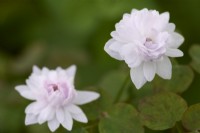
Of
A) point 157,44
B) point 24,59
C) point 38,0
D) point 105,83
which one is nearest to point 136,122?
point 157,44

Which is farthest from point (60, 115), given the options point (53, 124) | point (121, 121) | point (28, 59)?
Result: point (28, 59)

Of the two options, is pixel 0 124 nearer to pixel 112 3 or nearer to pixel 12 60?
pixel 12 60

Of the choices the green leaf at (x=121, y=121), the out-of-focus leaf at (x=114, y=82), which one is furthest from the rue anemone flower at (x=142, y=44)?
the out-of-focus leaf at (x=114, y=82)

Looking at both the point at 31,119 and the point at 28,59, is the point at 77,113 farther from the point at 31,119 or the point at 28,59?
the point at 28,59

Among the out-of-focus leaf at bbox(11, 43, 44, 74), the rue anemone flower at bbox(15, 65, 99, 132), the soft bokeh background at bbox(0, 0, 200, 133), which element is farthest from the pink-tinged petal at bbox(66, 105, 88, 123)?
the out-of-focus leaf at bbox(11, 43, 44, 74)

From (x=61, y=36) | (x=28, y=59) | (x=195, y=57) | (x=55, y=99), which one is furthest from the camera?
(x=61, y=36)
